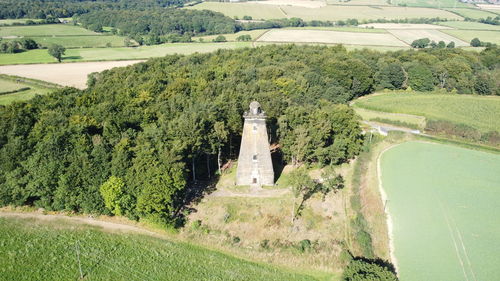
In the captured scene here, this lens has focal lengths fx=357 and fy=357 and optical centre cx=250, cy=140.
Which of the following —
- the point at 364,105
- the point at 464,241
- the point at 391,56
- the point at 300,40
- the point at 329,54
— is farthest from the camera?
the point at 300,40

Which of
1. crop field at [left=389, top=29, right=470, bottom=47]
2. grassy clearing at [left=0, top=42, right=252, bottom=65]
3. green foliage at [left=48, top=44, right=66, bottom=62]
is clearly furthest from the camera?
crop field at [left=389, top=29, right=470, bottom=47]

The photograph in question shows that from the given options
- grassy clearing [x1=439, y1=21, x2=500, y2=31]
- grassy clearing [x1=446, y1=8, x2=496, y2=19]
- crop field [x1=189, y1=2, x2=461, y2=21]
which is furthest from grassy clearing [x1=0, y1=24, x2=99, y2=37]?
grassy clearing [x1=446, y1=8, x2=496, y2=19]

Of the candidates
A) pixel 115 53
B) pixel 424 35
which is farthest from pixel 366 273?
pixel 424 35

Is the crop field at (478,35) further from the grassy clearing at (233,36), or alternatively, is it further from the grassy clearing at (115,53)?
the grassy clearing at (115,53)

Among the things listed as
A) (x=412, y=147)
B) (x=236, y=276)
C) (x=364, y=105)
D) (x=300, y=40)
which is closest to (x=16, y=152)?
(x=236, y=276)

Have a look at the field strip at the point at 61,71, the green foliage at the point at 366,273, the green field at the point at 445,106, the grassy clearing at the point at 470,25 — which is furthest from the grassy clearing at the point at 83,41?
the grassy clearing at the point at 470,25

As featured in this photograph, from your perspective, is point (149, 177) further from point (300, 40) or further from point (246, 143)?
point (300, 40)

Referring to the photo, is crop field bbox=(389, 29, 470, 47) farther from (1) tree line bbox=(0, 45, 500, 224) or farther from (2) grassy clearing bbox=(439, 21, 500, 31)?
(1) tree line bbox=(0, 45, 500, 224)
